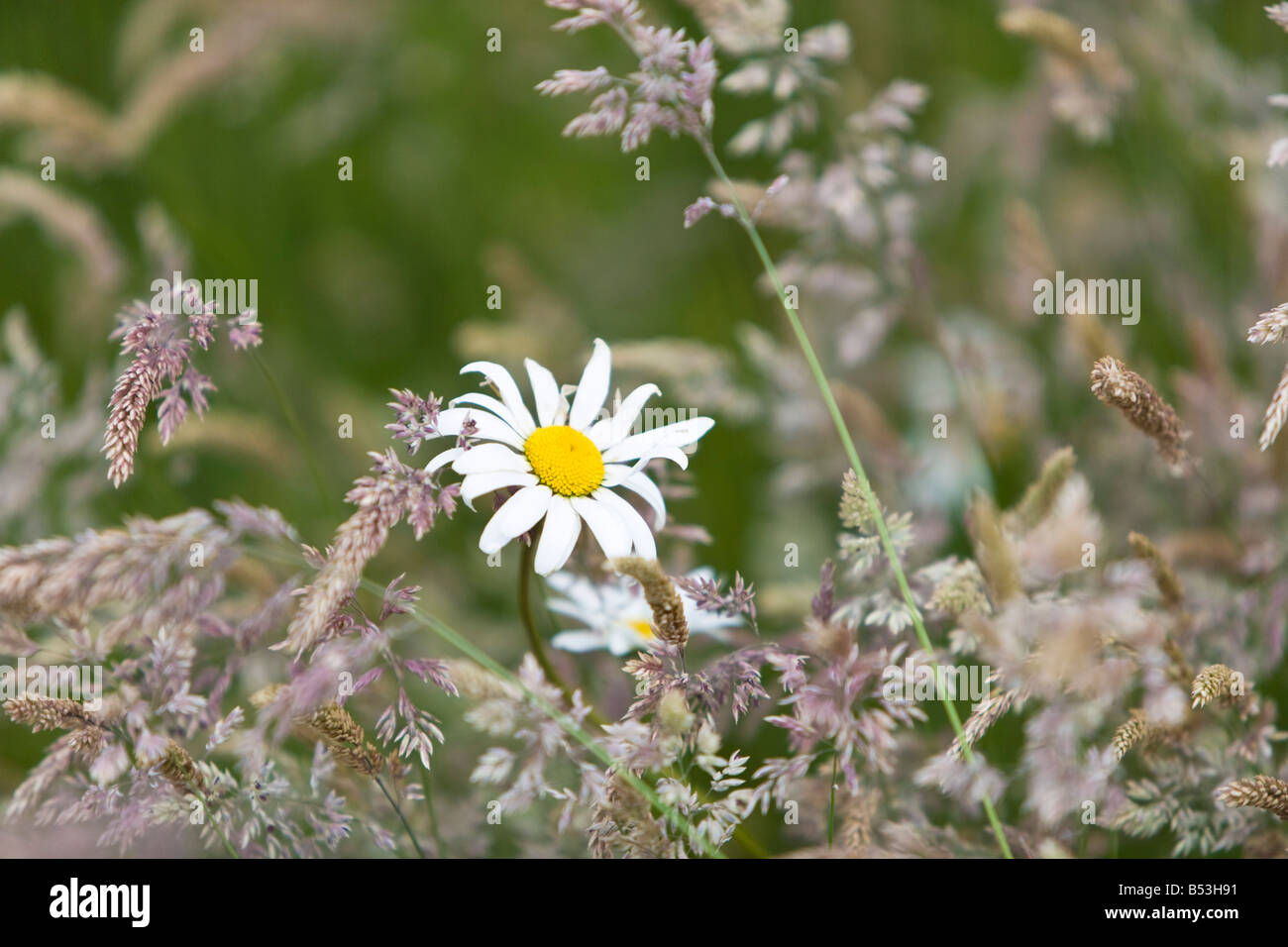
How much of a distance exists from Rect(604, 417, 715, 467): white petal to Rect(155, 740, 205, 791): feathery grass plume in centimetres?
42

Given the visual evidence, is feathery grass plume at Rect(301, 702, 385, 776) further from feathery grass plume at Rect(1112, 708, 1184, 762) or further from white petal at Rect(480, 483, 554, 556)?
feathery grass plume at Rect(1112, 708, 1184, 762)

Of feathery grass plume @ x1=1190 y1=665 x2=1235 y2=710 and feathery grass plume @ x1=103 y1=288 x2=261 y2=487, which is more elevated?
feathery grass plume @ x1=103 y1=288 x2=261 y2=487

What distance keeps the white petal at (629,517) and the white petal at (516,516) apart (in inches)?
1.7

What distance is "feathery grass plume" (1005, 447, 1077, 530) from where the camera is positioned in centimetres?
90

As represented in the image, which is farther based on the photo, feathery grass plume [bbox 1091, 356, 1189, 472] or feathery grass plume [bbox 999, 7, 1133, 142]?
feathery grass plume [bbox 999, 7, 1133, 142]

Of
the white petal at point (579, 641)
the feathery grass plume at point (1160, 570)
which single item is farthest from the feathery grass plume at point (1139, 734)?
the white petal at point (579, 641)

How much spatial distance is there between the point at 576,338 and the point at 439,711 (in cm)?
62

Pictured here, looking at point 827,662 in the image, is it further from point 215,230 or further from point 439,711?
point 215,230

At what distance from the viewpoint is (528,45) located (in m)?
2.03

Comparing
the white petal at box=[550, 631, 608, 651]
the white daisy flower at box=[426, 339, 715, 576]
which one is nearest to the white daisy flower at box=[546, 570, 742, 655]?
the white petal at box=[550, 631, 608, 651]

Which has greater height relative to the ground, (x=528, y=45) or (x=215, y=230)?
(x=528, y=45)

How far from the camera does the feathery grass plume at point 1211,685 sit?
788 mm

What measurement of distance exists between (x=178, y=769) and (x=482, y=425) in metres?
0.37
